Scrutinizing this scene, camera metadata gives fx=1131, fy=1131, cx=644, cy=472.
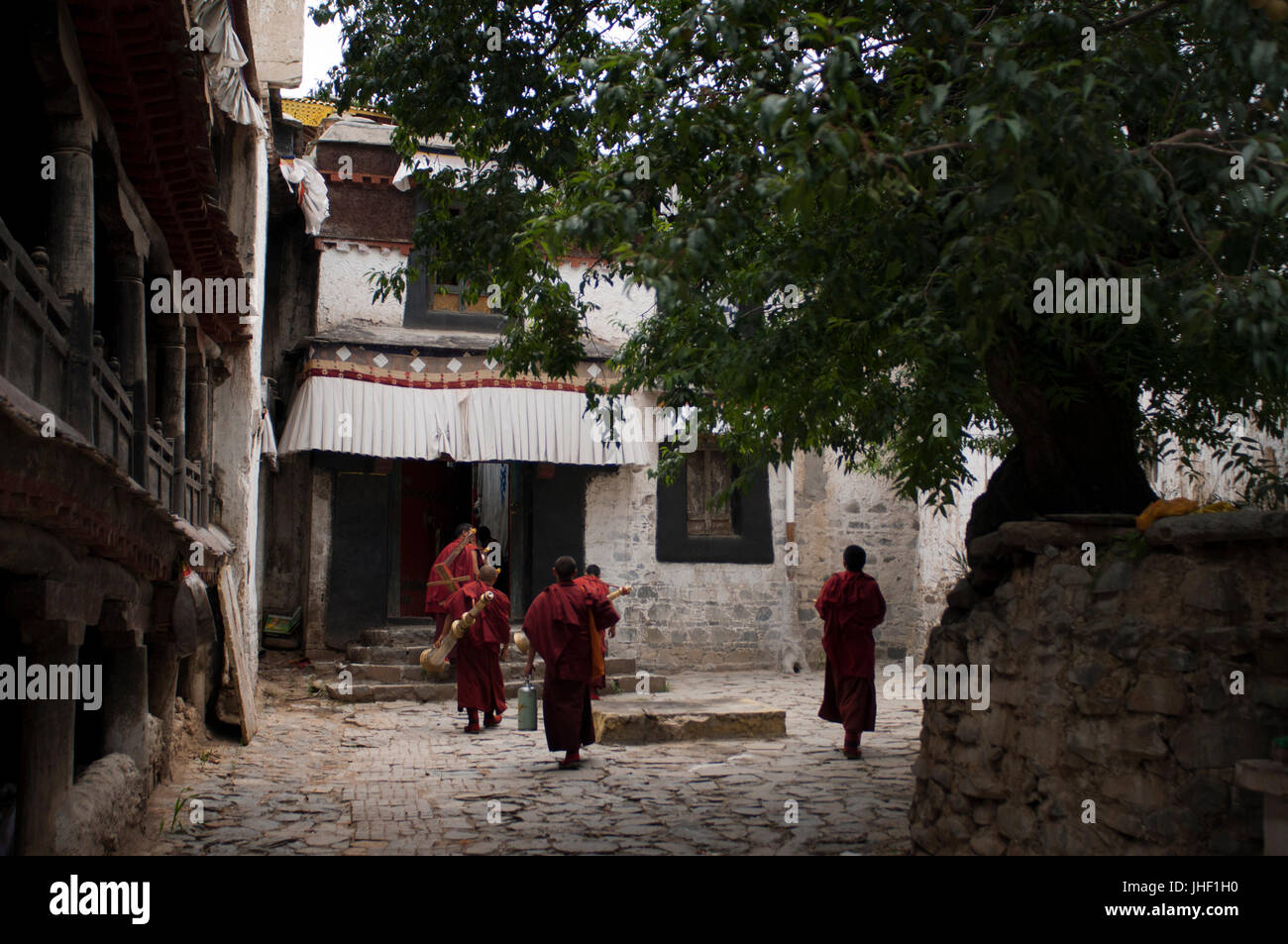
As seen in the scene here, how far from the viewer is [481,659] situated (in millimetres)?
10852

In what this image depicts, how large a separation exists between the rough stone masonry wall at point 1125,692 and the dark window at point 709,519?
33.7 ft

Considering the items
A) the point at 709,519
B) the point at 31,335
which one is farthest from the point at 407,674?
the point at 31,335

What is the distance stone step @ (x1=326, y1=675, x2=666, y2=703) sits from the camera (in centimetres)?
1244

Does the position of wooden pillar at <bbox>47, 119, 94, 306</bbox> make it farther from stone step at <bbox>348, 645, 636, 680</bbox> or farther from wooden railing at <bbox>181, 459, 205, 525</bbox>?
stone step at <bbox>348, 645, 636, 680</bbox>

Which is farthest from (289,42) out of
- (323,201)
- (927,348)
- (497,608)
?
(927,348)

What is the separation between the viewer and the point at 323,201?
12828 mm

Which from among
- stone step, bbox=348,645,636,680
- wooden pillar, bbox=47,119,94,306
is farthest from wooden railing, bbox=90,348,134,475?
stone step, bbox=348,645,636,680

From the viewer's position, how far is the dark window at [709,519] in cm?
1562

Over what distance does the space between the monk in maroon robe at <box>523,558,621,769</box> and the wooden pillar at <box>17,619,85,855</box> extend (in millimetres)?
4045

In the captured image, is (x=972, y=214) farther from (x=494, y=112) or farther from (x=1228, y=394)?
(x=494, y=112)

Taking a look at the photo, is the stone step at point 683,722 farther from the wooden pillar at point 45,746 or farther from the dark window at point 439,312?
the dark window at point 439,312

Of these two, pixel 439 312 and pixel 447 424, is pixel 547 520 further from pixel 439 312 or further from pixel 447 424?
pixel 439 312

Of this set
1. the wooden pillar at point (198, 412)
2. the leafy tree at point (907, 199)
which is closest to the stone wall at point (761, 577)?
the wooden pillar at point (198, 412)

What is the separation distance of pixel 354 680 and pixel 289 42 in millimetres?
6919
